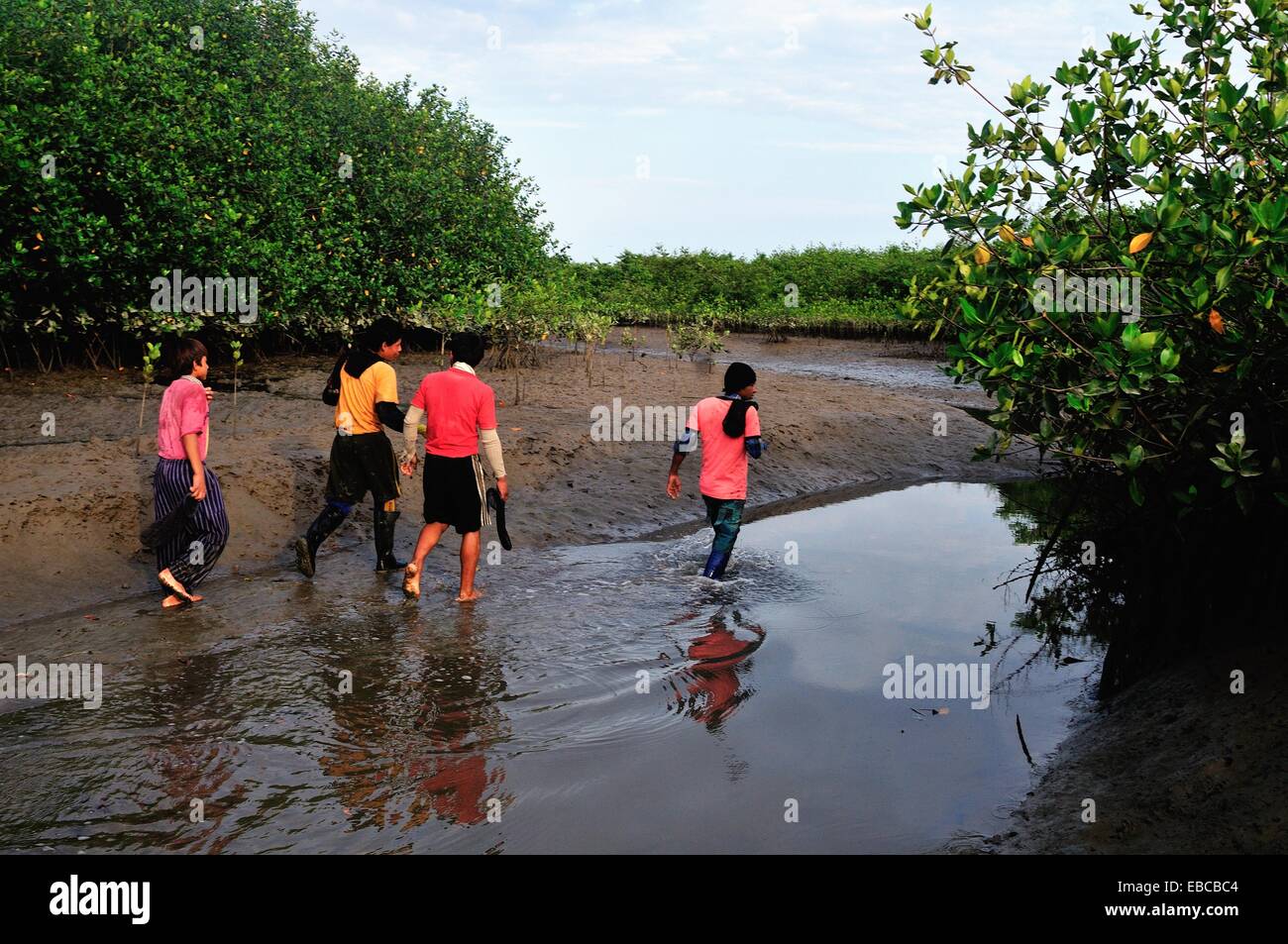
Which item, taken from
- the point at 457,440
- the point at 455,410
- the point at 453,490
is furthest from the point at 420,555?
the point at 455,410

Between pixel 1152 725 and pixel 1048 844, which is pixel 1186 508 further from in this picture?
pixel 1048 844

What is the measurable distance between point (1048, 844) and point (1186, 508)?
75.5 inches

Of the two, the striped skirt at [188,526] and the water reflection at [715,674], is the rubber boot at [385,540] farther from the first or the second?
the water reflection at [715,674]

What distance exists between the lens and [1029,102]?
594 cm

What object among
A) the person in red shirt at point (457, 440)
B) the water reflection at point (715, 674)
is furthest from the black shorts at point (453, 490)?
the water reflection at point (715, 674)

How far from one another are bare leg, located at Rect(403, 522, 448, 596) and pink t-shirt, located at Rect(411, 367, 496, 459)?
65 centimetres

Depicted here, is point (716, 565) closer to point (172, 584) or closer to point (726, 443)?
point (726, 443)

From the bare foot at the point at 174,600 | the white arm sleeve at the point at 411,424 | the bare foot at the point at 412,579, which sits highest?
the white arm sleeve at the point at 411,424

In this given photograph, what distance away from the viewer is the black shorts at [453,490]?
8094mm

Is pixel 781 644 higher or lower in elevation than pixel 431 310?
lower

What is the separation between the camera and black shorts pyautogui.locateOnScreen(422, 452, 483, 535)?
8094 mm

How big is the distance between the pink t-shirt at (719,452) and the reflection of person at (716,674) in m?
1.12
